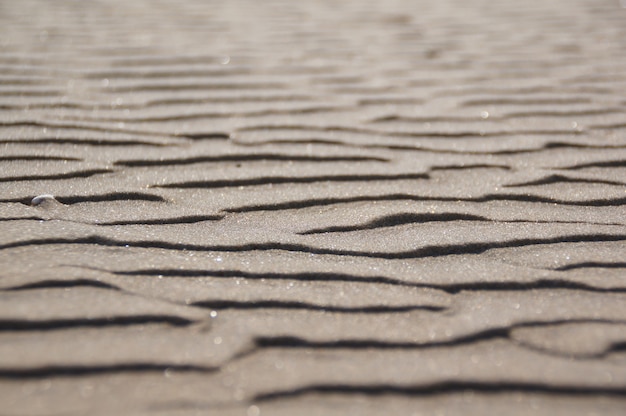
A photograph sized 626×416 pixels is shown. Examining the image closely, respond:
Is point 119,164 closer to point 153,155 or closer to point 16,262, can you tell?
point 153,155

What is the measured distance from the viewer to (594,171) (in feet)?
7.97

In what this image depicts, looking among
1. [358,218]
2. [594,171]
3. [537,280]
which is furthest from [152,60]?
[537,280]

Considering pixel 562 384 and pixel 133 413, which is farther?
pixel 562 384

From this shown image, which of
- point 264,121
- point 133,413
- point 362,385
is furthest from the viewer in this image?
point 264,121

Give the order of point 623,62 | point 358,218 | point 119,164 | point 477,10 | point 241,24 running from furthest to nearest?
1. point 477,10
2. point 241,24
3. point 623,62
4. point 119,164
5. point 358,218

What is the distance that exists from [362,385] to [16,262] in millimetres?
917

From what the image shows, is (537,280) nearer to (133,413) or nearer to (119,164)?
(133,413)

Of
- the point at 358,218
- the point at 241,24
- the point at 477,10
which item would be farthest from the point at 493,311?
the point at 477,10

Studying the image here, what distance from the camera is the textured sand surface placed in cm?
135

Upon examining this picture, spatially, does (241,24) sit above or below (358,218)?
above

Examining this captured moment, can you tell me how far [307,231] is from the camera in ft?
6.33

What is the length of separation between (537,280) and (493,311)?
21 centimetres

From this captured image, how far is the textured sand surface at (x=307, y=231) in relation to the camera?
1.35m

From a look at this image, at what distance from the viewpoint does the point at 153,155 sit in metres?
2.44
